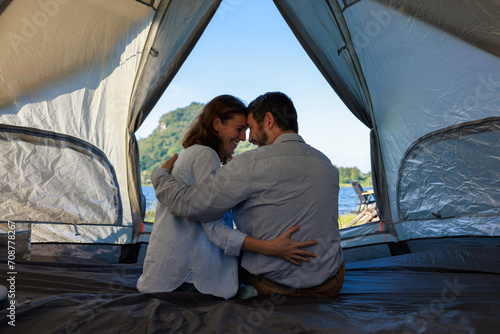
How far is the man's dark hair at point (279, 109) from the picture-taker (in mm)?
1685

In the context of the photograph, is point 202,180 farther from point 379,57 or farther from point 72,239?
point 379,57

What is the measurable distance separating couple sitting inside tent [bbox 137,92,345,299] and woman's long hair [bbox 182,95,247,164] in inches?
9.3

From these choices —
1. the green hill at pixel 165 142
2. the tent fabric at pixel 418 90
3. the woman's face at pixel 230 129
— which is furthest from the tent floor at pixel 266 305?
the green hill at pixel 165 142

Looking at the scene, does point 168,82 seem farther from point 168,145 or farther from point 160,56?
point 168,145

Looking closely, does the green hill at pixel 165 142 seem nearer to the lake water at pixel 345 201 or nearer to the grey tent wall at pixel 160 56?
the lake water at pixel 345 201

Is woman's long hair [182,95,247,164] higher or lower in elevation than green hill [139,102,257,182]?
lower

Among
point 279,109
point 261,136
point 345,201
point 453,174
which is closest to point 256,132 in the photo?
point 261,136

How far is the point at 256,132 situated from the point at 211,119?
25 centimetres

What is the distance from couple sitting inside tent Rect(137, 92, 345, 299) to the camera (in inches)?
56.7

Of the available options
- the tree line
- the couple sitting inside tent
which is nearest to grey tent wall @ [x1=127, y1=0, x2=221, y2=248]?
the couple sitting inside tent

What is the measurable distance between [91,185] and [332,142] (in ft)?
189

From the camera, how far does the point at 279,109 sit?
1.69 m

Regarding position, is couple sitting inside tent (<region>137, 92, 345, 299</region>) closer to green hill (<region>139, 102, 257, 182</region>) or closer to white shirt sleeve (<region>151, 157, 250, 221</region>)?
white shirt sleeve (<region>151, 157, 250, 221</region>)

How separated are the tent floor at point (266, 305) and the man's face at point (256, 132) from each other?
718 millimetres
